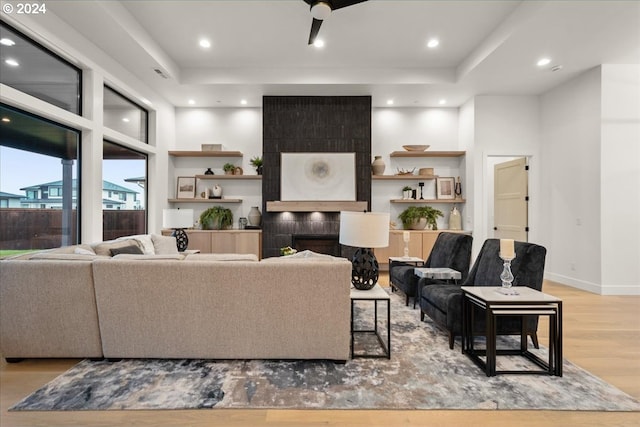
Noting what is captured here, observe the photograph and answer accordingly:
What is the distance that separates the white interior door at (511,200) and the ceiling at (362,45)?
1429 mm

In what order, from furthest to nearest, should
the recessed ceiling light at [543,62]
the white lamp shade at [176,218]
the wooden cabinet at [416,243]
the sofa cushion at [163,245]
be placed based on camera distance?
the wooden cabinet at [416,243] → the white lamp shade at [176,218] → the sofa cushion at [163,245] → the recessed ceiling light at [543,62]

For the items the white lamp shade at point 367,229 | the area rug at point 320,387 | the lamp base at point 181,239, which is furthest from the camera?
the lamp base at point 181,239

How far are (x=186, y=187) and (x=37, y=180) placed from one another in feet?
9.43

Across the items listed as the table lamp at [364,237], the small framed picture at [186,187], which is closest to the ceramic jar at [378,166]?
the small framed picture at [186,187]

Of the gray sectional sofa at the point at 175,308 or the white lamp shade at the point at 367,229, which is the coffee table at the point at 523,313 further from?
the gray sectional sofa at the point at 175,308

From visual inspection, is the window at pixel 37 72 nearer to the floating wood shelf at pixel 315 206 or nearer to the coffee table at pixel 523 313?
the floating wood shelf at pixel 315 206

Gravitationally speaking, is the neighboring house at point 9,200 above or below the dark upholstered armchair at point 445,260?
above

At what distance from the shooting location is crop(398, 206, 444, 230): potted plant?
20.0ft

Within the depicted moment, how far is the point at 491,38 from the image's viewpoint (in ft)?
14.0

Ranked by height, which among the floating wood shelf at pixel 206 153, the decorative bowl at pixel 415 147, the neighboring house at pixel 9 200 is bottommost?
the neighboring house at pixel 9 200

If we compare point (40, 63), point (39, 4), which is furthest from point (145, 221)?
point (39, 4)

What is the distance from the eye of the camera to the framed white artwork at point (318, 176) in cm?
589

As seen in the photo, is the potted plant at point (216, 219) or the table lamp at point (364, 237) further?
the potted plant at point (216, 219)

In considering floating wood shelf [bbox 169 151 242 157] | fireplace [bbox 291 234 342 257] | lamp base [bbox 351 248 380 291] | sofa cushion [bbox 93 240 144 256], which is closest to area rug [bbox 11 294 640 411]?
lamp base [bbox 351 248 380 291]
